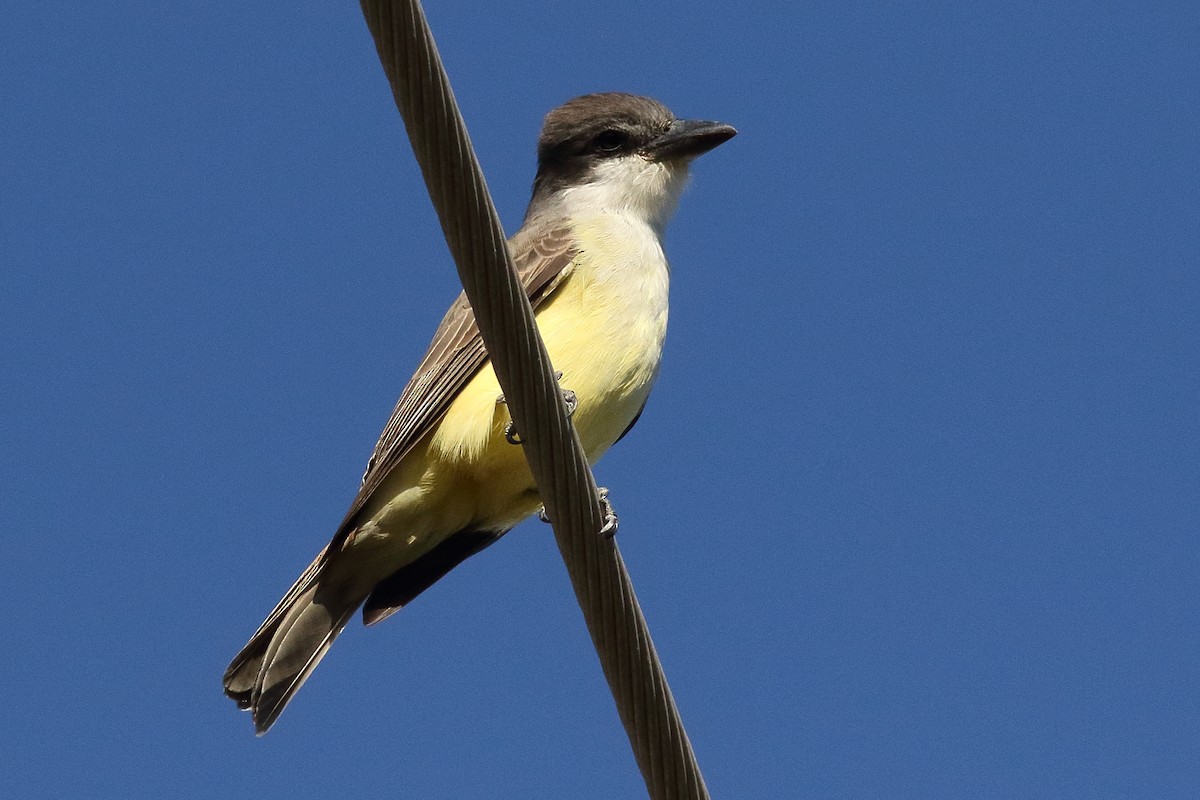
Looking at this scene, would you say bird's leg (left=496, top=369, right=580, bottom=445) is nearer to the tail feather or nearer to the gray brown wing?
the gray brown wing

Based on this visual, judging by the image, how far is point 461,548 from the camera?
5711 millimetres

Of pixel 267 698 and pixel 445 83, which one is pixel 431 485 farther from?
pixel 445 83

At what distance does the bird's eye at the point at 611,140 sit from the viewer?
22.5 ft

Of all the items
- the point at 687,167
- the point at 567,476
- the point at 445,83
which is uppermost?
the point at 687,167

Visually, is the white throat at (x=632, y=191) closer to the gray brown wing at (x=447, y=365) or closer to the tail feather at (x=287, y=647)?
the gray brown wing at (x=447, y=365)

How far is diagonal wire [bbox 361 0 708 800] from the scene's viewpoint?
3107 millimetres

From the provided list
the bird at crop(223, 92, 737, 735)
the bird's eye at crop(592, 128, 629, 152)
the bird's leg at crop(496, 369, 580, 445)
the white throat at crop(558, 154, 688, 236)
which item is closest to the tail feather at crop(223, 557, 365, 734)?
the bird at crop(223, 92, 737, 735)

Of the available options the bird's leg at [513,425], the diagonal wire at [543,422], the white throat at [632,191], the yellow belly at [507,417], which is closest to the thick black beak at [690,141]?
the white throat at [632,191]

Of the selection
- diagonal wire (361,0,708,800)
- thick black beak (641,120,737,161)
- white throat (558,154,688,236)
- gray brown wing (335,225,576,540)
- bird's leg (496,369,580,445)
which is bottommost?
diagonal wire (361,0,708,800)

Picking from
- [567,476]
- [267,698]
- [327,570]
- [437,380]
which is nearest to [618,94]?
[437,380]

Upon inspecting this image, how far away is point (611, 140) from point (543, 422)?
3.62 metres

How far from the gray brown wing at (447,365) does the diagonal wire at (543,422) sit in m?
1.75

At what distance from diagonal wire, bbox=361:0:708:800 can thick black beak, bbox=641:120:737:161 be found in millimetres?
3462

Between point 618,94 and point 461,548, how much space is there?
93.7 inches
